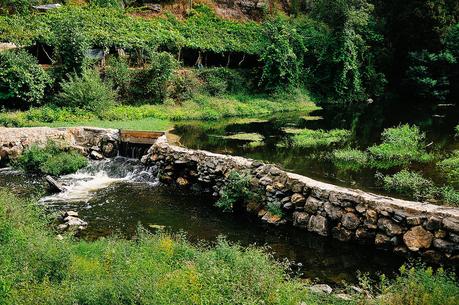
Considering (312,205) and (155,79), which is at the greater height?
(155,79)

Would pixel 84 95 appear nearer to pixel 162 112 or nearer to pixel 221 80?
pixel 162 112

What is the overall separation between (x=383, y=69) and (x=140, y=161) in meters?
30.9

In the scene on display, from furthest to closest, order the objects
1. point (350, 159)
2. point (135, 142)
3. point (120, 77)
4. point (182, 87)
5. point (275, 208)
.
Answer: point (182, 87)
point (120, 77)
point (135, 142)
point (350, 159)
point (275, 208)

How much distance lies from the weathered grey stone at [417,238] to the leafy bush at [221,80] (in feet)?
77.4

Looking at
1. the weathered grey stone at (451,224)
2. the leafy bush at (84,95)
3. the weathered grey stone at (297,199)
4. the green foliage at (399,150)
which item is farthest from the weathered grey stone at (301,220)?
the leafy bush at (84,95)

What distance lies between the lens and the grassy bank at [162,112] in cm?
2177

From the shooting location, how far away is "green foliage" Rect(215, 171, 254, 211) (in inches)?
538

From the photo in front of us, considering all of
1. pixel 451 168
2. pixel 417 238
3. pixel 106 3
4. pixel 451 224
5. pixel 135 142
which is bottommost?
pixel 135 142

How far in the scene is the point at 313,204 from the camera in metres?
12.1

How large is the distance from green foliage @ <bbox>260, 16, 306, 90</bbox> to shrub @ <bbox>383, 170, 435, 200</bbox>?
21051 millimetres

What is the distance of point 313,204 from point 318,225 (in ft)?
1.94

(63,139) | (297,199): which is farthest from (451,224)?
(63,139)

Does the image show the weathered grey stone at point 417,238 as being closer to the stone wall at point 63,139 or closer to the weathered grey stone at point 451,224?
the weathered grey stone at point 451,224

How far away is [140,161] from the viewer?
61.3 feet
